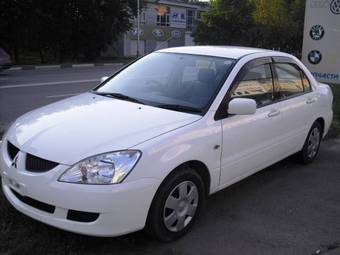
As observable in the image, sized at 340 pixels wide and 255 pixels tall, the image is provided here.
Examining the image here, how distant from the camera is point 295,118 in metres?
5.46

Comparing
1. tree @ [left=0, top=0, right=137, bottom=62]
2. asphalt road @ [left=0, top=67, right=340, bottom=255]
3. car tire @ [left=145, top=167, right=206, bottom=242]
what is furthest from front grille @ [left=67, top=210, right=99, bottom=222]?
tree @ [left=0, top=0, right=137, bottom=62]

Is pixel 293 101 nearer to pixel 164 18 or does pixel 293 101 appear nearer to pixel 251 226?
pixel 251 226

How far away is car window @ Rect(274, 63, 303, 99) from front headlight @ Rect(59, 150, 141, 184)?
2425 mm

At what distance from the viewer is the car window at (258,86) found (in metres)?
4.61

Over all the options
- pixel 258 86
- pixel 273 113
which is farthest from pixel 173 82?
pixel 273 113

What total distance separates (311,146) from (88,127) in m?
3.45

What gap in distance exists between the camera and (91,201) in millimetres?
3258

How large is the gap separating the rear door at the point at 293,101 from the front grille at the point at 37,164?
270 cm

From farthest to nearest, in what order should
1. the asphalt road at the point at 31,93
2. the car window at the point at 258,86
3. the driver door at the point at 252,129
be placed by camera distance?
1. the asphalt road at the point at 31,93
2. the car window at the point at 258,86
3. the driver door at the point at 252,129

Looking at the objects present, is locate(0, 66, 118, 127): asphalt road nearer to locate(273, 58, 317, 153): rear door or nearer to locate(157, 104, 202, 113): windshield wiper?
locate(157, 104, 202, 113): windshield wiper

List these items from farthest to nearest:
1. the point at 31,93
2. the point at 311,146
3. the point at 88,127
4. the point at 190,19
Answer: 1. the point at 190,19
2. the point at 31,93
3. the point at 311,146
4. the point at 88,127

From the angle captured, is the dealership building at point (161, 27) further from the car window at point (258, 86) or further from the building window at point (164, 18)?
the car window at point (258, 86)

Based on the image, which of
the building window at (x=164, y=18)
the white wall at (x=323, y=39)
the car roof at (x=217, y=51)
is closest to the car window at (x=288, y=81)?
the car roof at (x=217, y=51)

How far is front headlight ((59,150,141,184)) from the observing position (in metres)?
3.30
